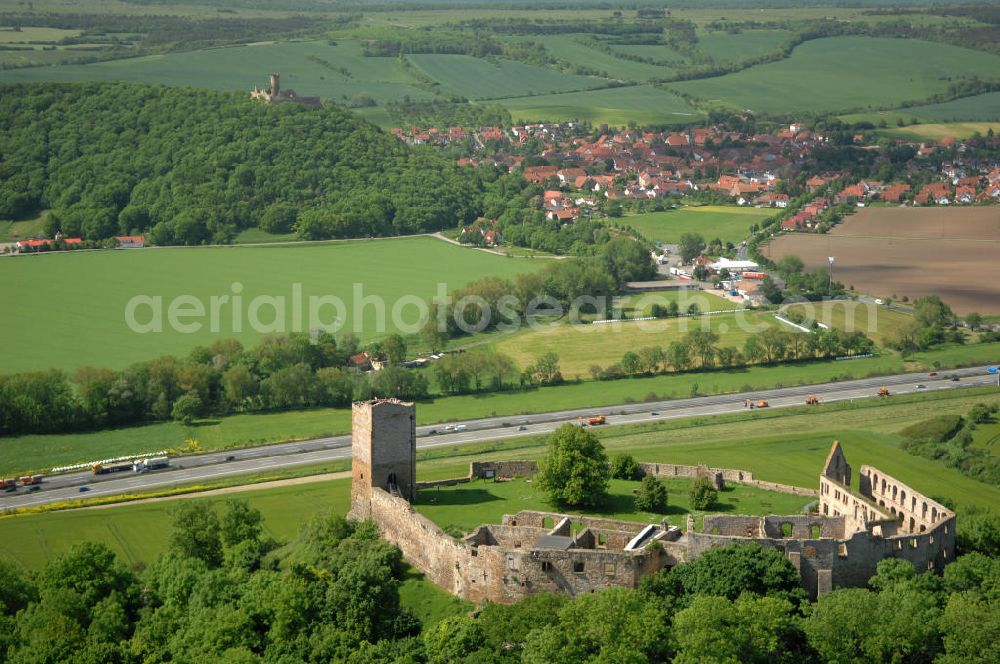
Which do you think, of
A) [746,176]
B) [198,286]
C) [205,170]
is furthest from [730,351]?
[746,176]

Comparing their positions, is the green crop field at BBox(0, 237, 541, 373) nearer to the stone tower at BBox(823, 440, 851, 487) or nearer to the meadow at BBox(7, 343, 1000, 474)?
the meadow at BBox(7, 343, 1000, 474)

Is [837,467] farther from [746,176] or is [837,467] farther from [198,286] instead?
[746,176]

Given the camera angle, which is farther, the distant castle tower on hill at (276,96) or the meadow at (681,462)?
the distant castle tower on hill at (276,96)

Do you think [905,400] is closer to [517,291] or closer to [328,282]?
[517,291]

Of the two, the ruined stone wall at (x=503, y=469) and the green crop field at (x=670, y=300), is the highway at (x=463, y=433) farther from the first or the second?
the green crop field at (x=670, y=300)

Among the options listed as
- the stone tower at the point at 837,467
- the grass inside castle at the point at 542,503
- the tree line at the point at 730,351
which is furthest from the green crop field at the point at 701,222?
the stone tower at the point at 837,467
